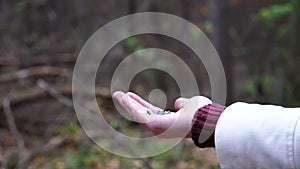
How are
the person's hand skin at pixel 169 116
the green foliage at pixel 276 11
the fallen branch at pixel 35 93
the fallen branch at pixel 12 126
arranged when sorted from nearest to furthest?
the person's hand skin at pixel 169 116, the fallen branch at pixel 12 126, the fallen branch at pixel 35 93, the green foliage at pixel 276 11

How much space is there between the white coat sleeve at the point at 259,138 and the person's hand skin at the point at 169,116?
18 cm

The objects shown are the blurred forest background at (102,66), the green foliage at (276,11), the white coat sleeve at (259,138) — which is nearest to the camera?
the white coat sleeve at (259,138)

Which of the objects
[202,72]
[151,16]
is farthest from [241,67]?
[151,16]

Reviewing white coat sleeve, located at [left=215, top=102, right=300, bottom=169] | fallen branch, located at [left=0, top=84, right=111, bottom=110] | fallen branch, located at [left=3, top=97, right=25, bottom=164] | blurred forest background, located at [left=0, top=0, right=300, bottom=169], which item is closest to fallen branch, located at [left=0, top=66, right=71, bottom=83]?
blurred forest background, located at [left=0, top=0, right=300, bottom=169]

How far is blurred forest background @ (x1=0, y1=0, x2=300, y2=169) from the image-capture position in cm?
380

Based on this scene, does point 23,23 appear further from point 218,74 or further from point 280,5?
point 280,5

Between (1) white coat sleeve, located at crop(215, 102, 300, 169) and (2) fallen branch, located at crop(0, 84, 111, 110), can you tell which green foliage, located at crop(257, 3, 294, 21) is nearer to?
(2) fallen branch, located at crop(0, 84, 111, 110)

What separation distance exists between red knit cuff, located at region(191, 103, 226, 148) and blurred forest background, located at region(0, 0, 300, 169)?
5.41ft

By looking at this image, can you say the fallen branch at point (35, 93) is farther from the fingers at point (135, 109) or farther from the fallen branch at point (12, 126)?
the fingers at point (135, 109)

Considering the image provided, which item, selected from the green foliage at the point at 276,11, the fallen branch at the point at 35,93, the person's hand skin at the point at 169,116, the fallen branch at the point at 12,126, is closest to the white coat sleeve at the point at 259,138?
the person's hand skin at the point at 169,116

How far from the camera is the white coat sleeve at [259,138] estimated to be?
3.65ft

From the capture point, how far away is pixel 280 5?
6250mm

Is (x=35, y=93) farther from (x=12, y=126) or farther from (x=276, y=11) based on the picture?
(x=276, y=11)

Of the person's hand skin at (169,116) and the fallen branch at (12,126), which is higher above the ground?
the person's hand skin at (169,116)
